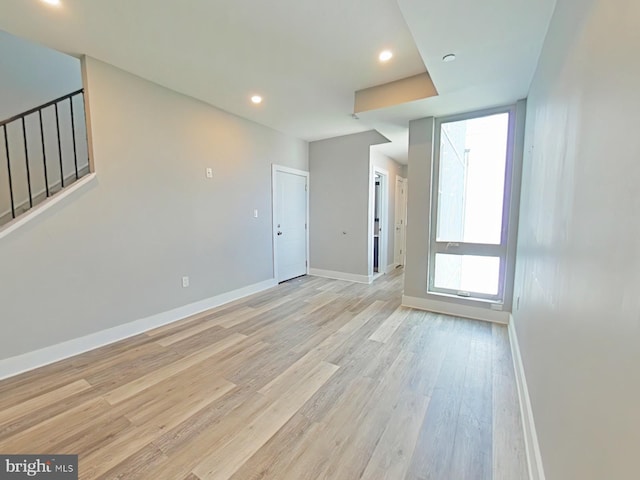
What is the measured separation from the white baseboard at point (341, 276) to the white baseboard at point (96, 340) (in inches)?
79.7

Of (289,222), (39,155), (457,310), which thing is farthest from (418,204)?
(39,155)

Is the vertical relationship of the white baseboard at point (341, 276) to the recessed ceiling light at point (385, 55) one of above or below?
below

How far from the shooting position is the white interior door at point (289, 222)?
4688 mm

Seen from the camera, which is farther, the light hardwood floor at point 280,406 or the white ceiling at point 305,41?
the white ceiling at point 305,41

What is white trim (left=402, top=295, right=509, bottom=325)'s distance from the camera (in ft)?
10.3

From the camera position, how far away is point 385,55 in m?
2.44

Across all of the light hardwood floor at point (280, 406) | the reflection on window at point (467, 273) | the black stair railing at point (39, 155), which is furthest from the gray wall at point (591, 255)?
the black stair railing at point (39, 155)

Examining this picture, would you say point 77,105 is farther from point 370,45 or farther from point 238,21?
point 370,45

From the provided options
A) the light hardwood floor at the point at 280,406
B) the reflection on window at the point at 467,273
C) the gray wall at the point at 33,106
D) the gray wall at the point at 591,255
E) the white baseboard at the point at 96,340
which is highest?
the gray wall at the point at 33,106

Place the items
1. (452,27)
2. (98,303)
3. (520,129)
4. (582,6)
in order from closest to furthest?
(582,6) < (452,27) < (98,303) < (520,129)

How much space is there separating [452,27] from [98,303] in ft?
12.3

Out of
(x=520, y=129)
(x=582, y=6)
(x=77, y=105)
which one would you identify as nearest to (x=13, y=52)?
(x=77, y=105)

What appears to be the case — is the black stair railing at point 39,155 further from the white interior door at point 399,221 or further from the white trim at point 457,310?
the white interior door at point 399,221

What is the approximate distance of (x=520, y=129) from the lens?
289 cm
